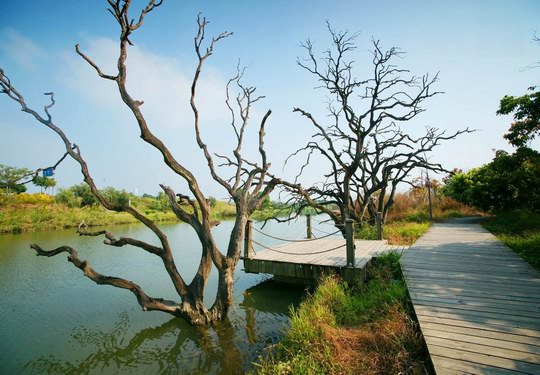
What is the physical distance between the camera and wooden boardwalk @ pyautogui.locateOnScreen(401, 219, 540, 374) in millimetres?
2549

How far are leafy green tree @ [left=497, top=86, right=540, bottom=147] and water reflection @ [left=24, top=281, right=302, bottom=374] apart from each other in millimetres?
9371

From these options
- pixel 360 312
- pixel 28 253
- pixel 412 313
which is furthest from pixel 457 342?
pixel 28 253

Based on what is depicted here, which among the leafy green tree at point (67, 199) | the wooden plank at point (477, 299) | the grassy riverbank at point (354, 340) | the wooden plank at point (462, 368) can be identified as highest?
the leafy green tree at point (67, 199)

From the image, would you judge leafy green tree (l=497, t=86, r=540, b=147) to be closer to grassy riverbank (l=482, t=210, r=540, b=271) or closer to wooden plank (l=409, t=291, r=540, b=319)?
grassy riverbank (l=482, t=210, r=540, b=271)

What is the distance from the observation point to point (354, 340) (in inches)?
143

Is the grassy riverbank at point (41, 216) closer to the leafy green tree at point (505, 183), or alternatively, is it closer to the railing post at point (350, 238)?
the railing post at point (350, 238)

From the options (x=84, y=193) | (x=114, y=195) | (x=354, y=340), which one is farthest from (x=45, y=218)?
(x=354, y=340)

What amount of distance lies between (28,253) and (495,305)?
1957cm

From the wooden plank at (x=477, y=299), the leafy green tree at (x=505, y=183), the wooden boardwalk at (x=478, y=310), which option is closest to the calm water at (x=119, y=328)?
the wooden plank at (x=477, y=299)

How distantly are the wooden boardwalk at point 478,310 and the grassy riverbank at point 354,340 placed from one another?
270mm

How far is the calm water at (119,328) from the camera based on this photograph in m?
4.82

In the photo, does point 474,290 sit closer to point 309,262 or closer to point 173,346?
point 309,262

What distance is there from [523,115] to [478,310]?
794cm

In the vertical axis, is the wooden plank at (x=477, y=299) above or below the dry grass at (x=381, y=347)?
above
